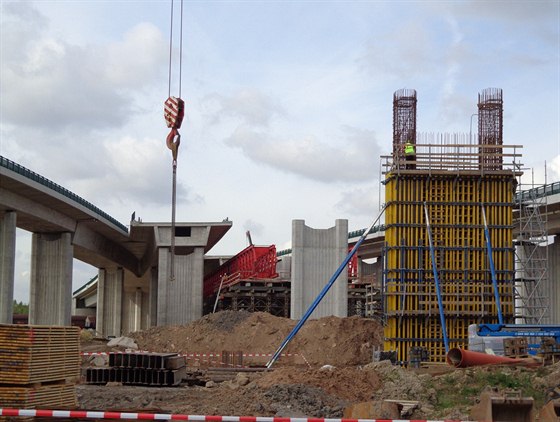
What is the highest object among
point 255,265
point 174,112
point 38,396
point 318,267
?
point 174,112

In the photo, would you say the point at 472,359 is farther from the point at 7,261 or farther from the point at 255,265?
the point at 255,265

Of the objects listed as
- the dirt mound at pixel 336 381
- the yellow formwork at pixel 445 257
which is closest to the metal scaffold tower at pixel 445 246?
the yellow formwork at pixel 445 257

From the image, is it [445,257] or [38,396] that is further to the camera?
[445,257]

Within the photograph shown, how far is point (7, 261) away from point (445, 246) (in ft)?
90.6

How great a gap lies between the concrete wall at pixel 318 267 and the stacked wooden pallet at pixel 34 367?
40.0 meters

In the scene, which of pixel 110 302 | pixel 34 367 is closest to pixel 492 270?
pixel 34 367

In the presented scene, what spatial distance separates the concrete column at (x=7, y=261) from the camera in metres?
52.1

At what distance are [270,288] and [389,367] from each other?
38363mm

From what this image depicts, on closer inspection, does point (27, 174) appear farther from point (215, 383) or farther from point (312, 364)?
point (215, 383)

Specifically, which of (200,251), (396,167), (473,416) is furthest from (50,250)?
(473,416)

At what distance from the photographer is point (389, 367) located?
26.7m

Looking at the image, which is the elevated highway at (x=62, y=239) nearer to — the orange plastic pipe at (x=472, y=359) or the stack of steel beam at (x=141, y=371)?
the stack of steel beam at (x=141, y=371)

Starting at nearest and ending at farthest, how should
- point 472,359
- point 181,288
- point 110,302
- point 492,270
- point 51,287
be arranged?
point 472,359, point 492,270, point 51,287, point 181,288, point 110,302

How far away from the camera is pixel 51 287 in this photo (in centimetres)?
6375
